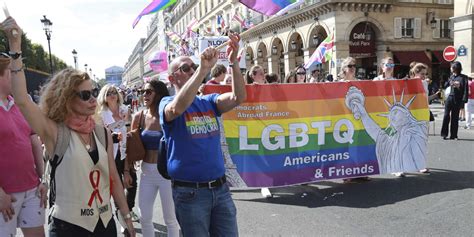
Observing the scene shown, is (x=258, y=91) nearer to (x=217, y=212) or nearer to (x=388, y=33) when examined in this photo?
(x=217, y=212)

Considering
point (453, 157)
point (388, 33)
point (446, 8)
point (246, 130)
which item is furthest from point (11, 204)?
point (446, 8)

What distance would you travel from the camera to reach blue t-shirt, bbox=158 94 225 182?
2.73m

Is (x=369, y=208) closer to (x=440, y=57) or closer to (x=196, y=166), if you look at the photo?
(x=196, y=166)

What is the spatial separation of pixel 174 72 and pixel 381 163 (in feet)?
15.0

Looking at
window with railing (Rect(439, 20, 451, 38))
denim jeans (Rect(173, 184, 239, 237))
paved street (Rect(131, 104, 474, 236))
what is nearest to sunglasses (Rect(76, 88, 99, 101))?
denim jeans (Rect(173, 184, 239, 237))

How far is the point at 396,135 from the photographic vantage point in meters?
6.46

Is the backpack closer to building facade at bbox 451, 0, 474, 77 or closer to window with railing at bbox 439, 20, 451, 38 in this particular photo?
building facade at bbox 451, 0, 474, 77

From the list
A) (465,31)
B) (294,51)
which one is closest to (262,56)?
(294,51)

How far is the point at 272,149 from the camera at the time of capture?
231 inches

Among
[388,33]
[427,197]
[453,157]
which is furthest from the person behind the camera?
[388,33]

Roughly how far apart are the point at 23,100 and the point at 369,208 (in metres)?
4.38

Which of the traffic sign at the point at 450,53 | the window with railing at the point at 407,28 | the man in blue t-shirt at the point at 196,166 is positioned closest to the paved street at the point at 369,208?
the man in blue t-shirt at the point at 196,166

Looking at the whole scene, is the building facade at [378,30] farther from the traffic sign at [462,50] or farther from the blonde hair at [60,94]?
the blonde hair at [60,94]

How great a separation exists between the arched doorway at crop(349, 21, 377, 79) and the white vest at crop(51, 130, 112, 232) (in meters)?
28.1
